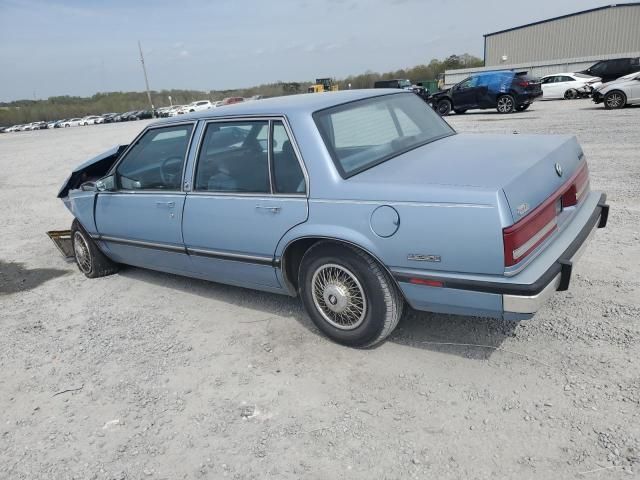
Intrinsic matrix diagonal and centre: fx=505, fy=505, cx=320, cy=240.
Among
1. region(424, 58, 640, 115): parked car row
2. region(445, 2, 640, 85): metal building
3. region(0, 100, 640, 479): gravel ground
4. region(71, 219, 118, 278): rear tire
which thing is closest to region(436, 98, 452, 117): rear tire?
region(424, 58, 640, 115): parked car row

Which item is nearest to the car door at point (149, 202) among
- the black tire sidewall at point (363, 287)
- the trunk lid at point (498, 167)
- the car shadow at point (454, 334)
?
the black tire sidewall at point (363, 287)

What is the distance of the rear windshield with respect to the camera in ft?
10.9

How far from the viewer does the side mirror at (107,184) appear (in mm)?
4688

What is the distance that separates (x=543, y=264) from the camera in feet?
9.05

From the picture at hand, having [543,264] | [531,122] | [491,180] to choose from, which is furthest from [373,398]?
[531,122]

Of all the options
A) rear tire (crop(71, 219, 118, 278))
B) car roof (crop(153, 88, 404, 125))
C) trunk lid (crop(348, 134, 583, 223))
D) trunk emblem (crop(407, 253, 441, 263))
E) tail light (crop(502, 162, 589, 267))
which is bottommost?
rear tire (crop(71, 219, 118, 278))

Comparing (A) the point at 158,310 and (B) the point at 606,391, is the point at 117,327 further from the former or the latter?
(B) the point at 606,391

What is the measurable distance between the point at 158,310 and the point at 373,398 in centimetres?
234

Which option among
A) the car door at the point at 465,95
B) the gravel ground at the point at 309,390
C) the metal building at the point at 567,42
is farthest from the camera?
the metal building at the point at 567,42

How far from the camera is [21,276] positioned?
18.7 ft

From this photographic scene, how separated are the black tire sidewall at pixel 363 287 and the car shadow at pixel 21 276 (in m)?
3.49

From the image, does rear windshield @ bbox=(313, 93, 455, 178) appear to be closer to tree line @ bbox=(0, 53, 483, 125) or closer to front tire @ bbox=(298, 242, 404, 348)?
front tire @ bbox=(298, 242, 404, 348)

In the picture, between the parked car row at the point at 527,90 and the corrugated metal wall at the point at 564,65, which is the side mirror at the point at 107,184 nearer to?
the parked car row at the point at 527,90

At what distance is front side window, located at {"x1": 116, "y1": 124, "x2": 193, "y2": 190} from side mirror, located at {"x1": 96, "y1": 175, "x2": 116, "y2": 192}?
0.05m
